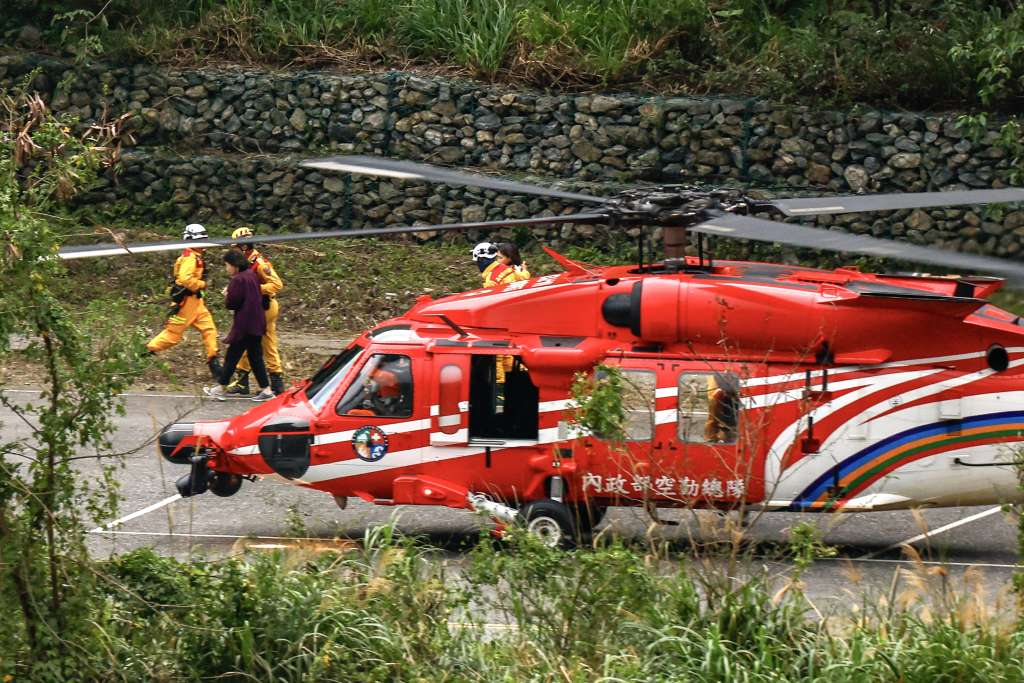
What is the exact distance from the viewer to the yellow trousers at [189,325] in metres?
16.8

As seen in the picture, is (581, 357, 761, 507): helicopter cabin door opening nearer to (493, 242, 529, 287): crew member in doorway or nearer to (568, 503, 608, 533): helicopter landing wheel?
(568, 503, 608, 533): helicopter landing wheel

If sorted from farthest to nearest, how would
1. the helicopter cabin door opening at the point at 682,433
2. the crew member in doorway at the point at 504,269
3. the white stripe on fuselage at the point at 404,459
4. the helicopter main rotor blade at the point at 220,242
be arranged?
1. the crew member in doorway at the point at 504,269
2. the white stripe on fuselage at the point at 404,459
3. the helicopter cabin door opening at the point at 682,433
4. the helicopter main rotor blade at the point at 220,242

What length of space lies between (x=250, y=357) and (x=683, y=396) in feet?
24.1

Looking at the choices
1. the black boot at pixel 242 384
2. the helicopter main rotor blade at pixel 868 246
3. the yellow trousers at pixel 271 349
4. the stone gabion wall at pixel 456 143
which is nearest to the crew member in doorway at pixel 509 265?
the yellow trousers at pixel 271 349

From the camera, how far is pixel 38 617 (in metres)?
7.86

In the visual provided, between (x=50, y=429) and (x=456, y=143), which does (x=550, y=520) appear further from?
(x=456, y=143)

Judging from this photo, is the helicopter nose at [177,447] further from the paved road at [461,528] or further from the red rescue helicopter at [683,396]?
the red rescue helicopter at [683,396]

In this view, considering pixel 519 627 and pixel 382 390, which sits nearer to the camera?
pixel 519 627

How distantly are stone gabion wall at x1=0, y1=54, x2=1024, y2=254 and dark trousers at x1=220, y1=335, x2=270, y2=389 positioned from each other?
5467 mm

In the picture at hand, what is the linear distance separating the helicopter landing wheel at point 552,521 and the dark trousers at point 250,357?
6.51 meters

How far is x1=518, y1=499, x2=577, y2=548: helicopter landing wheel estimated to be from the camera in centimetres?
1098

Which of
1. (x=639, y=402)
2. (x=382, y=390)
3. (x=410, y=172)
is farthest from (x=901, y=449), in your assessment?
(x=410, y=172)

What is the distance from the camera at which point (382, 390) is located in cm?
1128

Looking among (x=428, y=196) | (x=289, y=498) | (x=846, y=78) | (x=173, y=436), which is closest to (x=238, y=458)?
(x=173, y=436)
